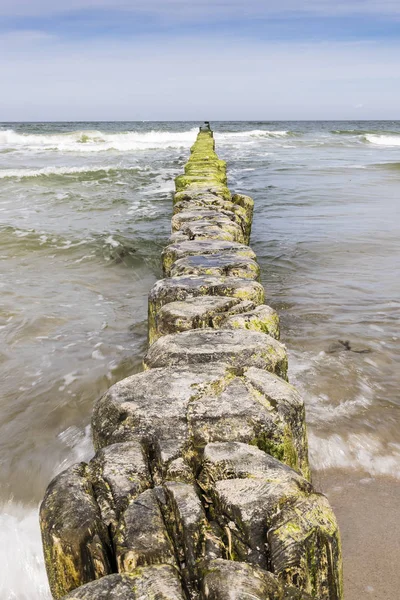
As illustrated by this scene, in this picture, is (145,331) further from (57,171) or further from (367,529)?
(57,171)

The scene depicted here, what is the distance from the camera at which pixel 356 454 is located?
10.5 feet

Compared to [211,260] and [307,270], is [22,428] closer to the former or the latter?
[211,260]

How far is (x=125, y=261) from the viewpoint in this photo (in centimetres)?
764

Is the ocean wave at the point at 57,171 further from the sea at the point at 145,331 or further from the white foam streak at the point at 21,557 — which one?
the white foam streak at the point at 21,557

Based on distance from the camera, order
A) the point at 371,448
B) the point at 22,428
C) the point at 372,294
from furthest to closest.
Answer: the point at 372,294 → the point at 22,428 → the point at 371,448

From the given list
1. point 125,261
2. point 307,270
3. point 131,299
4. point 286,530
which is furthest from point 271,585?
point 125,261

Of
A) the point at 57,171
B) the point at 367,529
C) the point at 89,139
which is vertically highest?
the point at 89,139

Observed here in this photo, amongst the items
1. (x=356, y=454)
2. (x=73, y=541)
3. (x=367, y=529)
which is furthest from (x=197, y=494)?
(x=356, y=454)

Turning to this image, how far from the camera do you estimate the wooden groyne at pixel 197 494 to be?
4.66 feet

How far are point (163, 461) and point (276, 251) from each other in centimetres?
628

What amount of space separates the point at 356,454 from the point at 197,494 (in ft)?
5.94

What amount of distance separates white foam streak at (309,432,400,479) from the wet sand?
7 centimetres

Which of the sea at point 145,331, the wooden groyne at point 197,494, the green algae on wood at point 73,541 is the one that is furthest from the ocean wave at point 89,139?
the green algae on wood at point 73,541

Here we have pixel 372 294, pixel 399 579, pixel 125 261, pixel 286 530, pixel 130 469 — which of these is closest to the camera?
pixel 286 530
